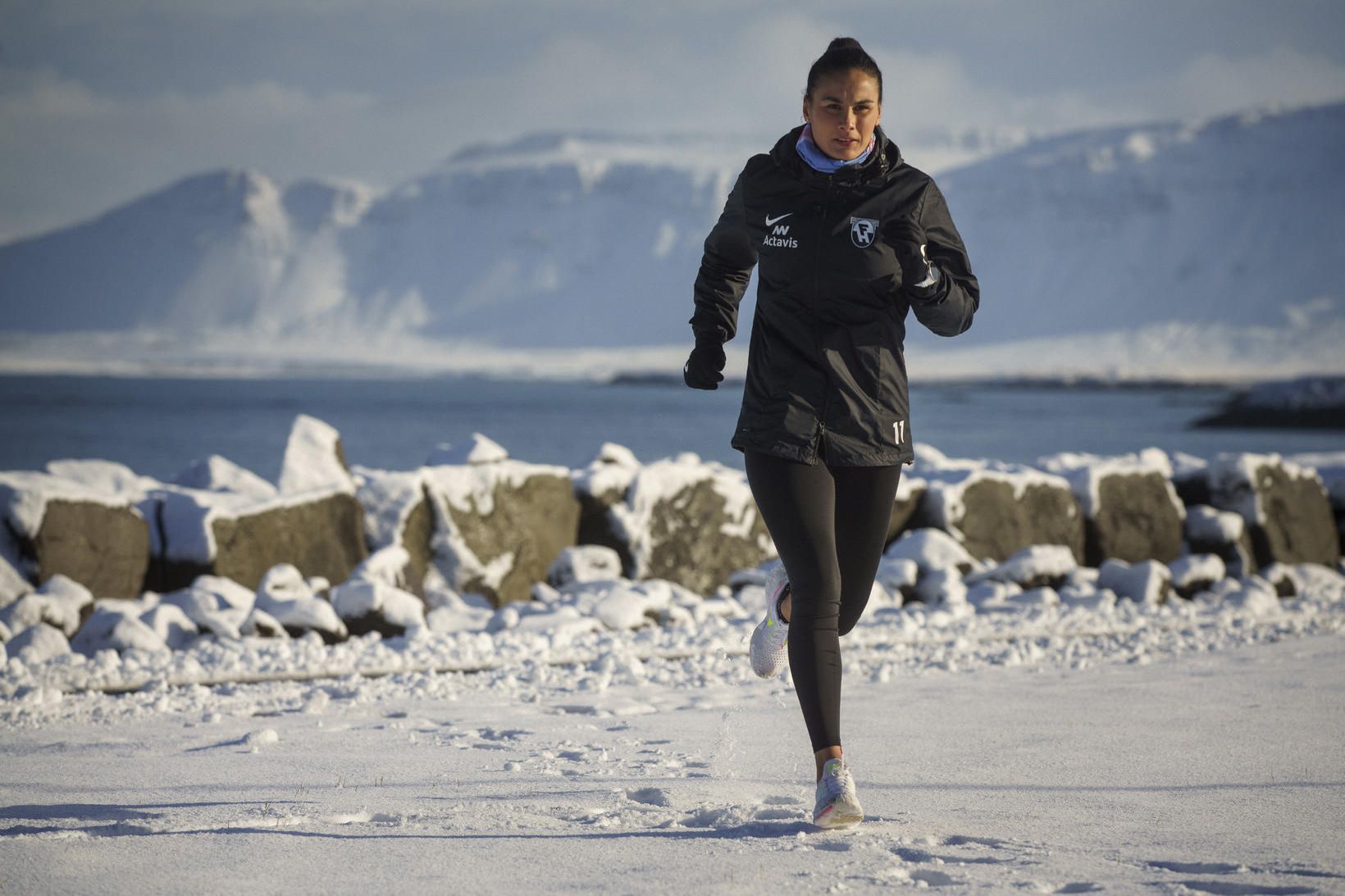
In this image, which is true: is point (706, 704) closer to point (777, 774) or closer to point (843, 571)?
point (777, 774)

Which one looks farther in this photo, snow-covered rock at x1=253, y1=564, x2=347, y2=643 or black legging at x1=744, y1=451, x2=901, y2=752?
snow-covered rock at x1=253, y1=564, x2=347, y2=643

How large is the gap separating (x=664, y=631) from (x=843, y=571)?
12.4 feet

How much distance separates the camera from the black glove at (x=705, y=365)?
4.01m

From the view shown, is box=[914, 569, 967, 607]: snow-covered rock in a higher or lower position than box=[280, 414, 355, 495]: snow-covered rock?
lower

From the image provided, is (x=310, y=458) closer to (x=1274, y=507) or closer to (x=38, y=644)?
(x=38, y=644)

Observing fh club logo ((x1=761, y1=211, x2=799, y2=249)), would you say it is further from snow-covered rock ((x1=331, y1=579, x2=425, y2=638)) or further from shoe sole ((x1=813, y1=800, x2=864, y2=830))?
snow-covered rock ((x1=331, y1=579, x2=425, y2=638))

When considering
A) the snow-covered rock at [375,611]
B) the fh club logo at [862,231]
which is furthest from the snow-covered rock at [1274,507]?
the fh club logo at [862,231]

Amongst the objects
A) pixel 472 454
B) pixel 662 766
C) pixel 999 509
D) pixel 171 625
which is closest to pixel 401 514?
pixel 472 454

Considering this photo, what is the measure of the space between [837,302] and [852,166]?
34 centimetres

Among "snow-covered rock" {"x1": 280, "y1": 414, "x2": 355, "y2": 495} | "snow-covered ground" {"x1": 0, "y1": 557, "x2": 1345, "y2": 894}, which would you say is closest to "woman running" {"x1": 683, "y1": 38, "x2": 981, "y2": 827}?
"snow-covered ground" {"x1": 0, "y1": 557, "x2": 1345, "y2": 894}

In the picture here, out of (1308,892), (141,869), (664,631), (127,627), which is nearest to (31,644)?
(127,627)

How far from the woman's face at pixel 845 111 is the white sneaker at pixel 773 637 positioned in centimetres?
108

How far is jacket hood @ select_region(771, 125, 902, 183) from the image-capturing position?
382 cm

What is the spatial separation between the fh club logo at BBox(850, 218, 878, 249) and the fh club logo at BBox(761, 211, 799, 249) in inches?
5.5
